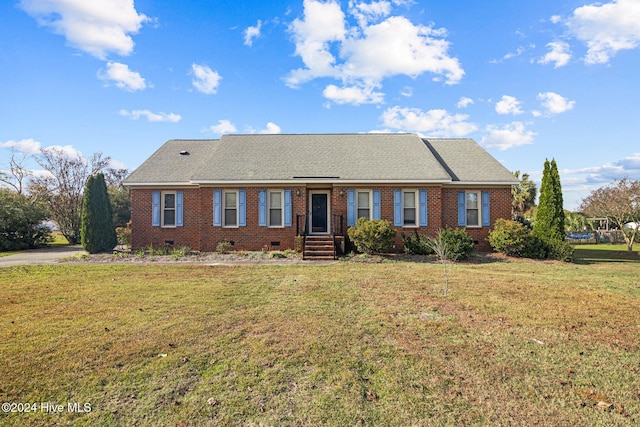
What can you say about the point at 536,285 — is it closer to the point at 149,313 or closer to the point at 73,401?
the point at 149,313

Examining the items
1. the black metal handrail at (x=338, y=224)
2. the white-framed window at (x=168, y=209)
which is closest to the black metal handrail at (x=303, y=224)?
the black metal handrail at (x=338, y=224)

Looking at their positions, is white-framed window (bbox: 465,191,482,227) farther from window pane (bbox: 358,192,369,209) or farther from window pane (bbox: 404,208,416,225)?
window pane (bbox: 358,192,369,209)

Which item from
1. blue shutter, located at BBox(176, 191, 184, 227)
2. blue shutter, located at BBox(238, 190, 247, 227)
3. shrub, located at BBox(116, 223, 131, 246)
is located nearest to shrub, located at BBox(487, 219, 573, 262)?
blue shutter, located at BBox(238, 190, 247, 227)

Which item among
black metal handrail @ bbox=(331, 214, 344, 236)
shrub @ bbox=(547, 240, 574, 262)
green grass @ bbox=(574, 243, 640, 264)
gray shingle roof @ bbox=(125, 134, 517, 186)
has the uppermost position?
gray shingle roof @ bbox=(125, 134, 517, 186)

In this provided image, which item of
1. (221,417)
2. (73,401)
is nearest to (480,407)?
(221,417)

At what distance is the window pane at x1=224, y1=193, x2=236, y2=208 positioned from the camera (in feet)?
50.9

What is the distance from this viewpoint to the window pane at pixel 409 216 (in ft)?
49.8

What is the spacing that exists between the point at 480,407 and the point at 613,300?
233 inches

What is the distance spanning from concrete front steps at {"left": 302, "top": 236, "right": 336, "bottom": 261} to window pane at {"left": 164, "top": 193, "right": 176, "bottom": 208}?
678 cm

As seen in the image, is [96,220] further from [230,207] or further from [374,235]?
[374,235]

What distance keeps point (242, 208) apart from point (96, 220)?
7.04m

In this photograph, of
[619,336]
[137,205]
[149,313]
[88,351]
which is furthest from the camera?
[137,205]

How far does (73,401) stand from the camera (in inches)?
125

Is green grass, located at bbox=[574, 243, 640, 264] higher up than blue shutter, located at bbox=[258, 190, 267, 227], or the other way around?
blue shutter, located at bbox=[258, 190, 267, 227]
